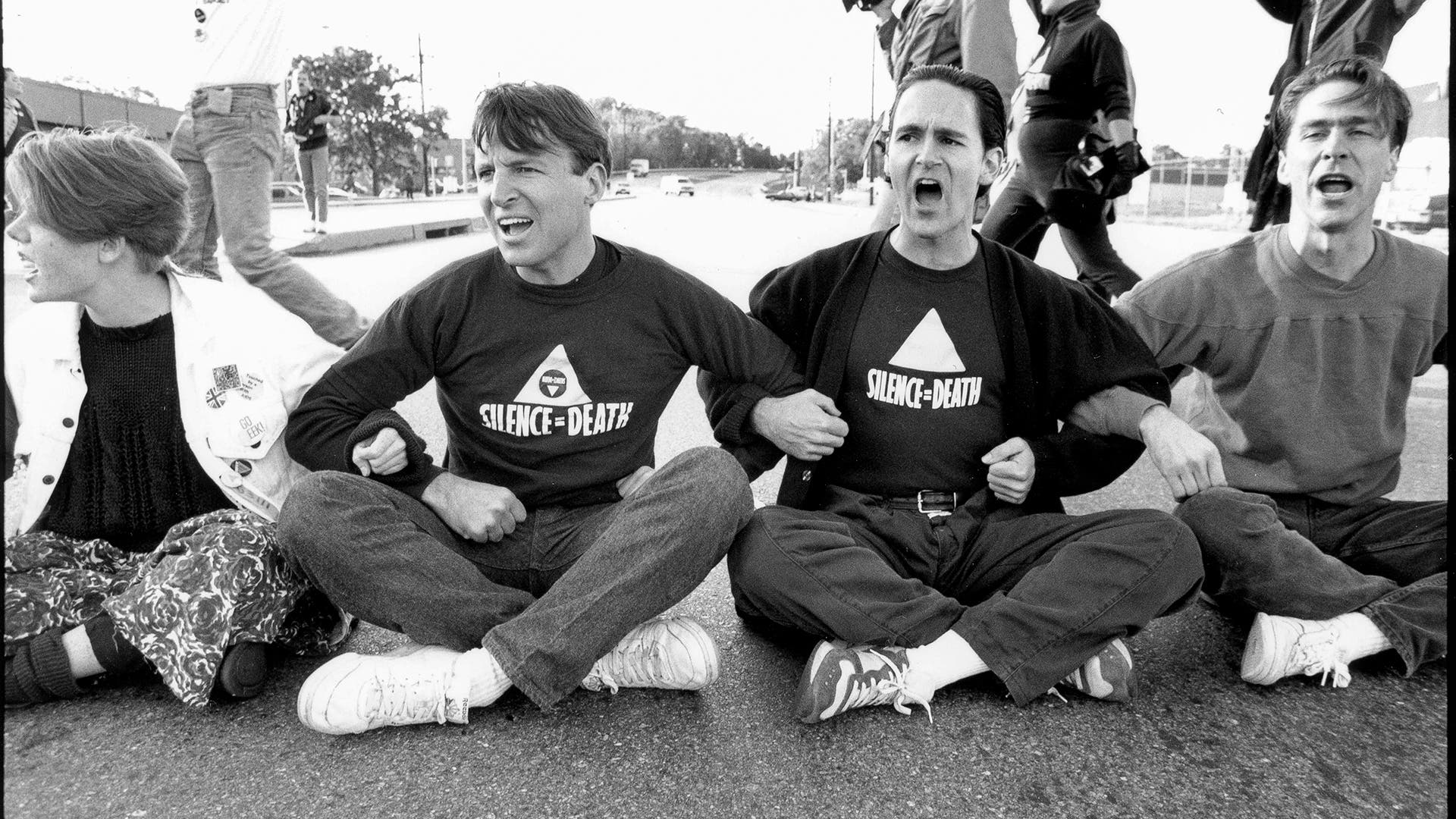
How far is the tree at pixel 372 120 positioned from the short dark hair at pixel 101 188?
144ft

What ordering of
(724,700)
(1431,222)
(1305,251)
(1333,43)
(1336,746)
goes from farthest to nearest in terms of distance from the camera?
(1431,222), (1333,43), (1305,251), (724,700), (1336,746)

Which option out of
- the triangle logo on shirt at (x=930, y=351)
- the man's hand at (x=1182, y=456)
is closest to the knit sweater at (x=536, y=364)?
the triangle logo on shirt at (x=930, y=351)

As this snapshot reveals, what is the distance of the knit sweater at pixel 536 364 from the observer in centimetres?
226

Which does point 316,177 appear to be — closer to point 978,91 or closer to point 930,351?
point 978,91

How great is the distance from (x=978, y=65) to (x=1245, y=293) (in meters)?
2.19

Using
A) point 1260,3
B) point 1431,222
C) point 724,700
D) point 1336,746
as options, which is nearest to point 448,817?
point 724,700

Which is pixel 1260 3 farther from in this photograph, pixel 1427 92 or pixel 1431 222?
pixel 1431 222

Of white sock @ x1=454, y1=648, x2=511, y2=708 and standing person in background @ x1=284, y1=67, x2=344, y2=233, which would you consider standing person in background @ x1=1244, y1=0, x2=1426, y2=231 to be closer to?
white sock @ x1=454, y1=648, x2=511, y2=708

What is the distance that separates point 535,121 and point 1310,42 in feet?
10.0

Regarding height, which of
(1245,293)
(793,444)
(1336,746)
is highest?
(1245,293)

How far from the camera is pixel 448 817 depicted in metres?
1.60

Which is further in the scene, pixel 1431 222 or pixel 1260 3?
pixel 1431 222

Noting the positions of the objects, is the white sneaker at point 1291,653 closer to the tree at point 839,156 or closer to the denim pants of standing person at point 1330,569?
the denim pants of standing person at point 1330,569

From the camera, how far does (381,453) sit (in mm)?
2102
